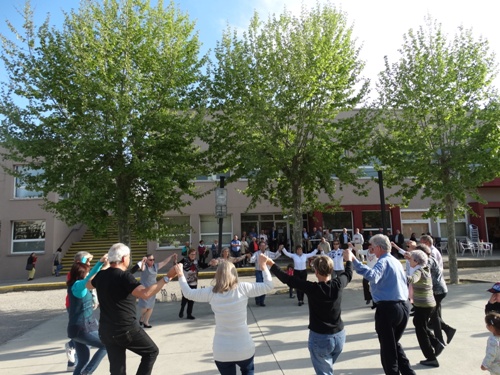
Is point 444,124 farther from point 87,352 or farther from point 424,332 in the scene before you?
point 87,352

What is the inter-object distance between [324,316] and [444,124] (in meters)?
11.3

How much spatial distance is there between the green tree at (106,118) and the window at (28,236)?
41.0 feet

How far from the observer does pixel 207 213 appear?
2241cm

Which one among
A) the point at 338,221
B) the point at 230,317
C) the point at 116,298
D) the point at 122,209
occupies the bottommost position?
the point at 230,317

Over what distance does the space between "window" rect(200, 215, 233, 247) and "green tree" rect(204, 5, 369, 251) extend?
9427 millimetres

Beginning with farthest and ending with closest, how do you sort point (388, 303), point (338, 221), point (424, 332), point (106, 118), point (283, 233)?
point (338, 221), point (283, 233), point (106, 118), point (424, 332), point (388, 303)

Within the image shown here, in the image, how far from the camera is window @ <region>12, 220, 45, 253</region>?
21591 mm

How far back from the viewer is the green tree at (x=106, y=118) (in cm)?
1033

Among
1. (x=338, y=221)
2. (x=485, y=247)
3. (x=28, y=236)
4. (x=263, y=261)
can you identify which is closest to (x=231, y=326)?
(x=263, y=261)

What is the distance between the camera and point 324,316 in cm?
393

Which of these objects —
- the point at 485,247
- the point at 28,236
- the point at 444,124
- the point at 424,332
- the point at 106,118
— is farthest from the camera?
the point at 28,236

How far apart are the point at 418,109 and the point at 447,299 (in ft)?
21.5

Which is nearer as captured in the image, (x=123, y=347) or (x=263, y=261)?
(x=263, y=261)

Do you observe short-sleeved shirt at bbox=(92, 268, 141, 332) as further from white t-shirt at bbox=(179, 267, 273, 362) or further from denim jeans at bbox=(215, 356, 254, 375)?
denim jeans at bbox=(215, 356, 254, 375)
